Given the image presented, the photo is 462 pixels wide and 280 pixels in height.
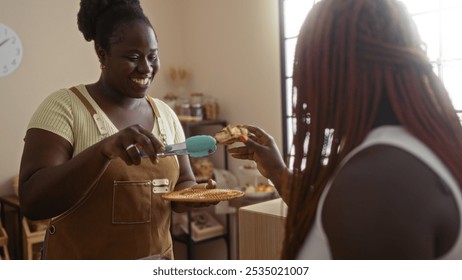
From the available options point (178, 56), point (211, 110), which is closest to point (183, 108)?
point (211, 110)

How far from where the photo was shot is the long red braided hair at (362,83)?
468 millimetres

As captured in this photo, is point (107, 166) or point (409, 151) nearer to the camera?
point (409, 151)

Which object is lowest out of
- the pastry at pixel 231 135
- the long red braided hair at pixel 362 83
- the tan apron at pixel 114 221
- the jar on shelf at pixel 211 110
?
Answer: the jar on shelf at pixel 211 110

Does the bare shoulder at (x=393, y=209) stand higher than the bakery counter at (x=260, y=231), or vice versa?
the bare shoulder at (x=393, y=209)

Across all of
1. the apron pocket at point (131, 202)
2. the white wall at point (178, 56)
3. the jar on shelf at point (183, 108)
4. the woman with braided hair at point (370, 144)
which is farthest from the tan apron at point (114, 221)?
the jar on shelf at point (183, 108)

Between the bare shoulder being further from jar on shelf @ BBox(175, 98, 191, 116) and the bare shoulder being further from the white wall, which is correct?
jar on shelf @ BBox(175, 98, 191, 116)

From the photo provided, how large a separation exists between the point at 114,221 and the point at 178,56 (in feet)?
6.52

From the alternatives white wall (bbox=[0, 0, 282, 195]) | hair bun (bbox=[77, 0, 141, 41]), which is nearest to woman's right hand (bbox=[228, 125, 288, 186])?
hair bun (bbox=[77, 0, 141, 41])

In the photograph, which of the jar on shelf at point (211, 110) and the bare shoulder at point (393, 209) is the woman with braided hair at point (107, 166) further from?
the jar on shelf at point (211, 110)

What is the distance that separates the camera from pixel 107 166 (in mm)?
865

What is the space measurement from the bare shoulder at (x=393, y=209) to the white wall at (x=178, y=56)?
71.8 inches

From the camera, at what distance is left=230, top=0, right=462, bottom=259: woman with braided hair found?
430 millimetres

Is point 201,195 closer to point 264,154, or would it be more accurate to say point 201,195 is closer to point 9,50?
point 264,154

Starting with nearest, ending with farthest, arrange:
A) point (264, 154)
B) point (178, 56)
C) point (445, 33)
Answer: point (264, 154), point (445, 33), point (178, 56)
